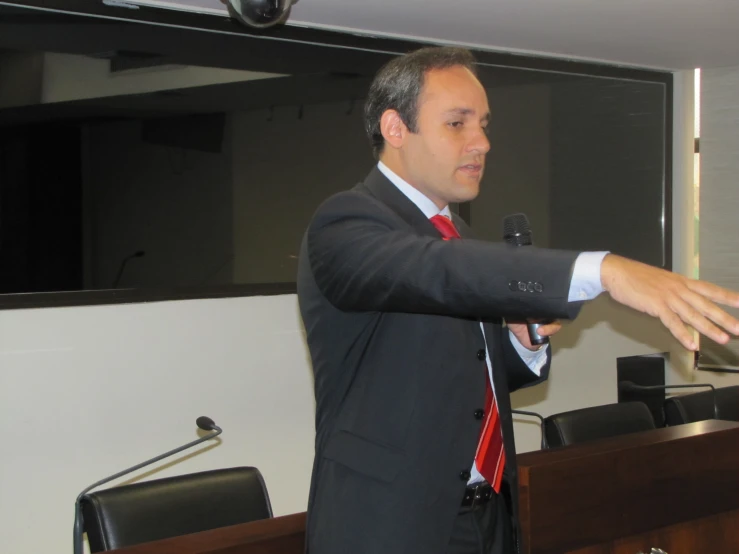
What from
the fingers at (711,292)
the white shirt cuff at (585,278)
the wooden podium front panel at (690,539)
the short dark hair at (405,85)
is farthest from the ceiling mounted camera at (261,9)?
the fingers at (711,292)

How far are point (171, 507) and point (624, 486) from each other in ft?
4.10

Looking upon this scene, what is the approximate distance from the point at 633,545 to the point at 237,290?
1897 mm

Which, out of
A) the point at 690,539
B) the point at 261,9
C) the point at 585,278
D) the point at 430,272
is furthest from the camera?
the point at 261,9

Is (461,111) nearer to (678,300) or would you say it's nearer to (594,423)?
(678,300)

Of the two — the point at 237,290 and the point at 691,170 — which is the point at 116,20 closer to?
the point at 237,290

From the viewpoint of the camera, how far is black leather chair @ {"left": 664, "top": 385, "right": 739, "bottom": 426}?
4.06 metres

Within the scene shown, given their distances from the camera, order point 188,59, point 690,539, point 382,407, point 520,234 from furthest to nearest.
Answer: point 188,59 → point 690,539 → point 520,234 → point 382,407

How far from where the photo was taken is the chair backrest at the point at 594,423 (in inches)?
129

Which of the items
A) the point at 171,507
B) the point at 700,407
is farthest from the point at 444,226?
the point at 700,407

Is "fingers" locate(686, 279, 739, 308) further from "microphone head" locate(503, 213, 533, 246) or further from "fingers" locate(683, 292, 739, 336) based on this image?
"microphone head" locate(503, 213, 533, 246)

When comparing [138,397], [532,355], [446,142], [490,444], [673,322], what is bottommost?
[138,397]

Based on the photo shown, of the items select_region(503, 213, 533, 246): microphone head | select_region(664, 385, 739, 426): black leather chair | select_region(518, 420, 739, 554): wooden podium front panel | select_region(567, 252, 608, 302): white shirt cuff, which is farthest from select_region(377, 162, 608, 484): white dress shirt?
select_region(664, 385, 739, 426): black leather chair

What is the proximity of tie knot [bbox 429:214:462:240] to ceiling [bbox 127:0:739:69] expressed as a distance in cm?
184

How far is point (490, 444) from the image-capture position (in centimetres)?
181
